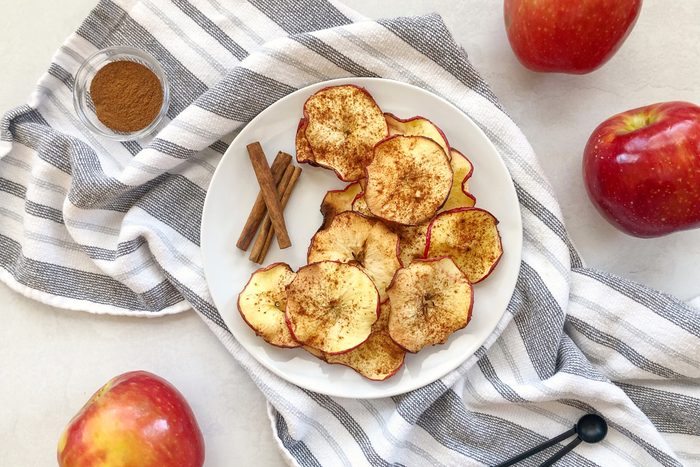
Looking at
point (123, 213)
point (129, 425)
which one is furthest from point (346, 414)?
point (123, 213)

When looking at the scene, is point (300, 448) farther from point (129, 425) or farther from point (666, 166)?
point (666, 166)

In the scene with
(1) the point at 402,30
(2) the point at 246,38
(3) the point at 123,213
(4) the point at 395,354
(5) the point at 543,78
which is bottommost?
(3) the point at 123,213

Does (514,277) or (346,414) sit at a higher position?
(514,277)

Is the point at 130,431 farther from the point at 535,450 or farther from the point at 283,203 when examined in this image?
the point at 535,450

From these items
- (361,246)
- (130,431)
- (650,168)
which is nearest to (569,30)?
(650,168)

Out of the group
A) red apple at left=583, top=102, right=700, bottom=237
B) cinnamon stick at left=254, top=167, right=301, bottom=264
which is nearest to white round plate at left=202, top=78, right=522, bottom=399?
cinnamon stick at left=254, top=167, right=301, bottom=264

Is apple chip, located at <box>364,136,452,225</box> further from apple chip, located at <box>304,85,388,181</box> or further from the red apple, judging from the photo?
the red apple

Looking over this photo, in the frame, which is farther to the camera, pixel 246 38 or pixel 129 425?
pixel 246 38
